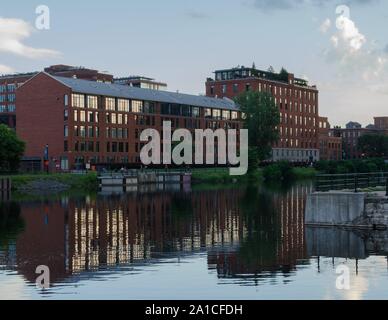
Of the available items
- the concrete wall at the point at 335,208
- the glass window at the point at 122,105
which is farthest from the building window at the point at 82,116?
the concrete wall at the point at 335,208

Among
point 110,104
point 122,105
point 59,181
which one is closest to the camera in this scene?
point 59,181

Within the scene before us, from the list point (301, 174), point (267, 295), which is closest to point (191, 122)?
point (301, 174)

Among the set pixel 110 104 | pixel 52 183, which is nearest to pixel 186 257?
pixel 52 183

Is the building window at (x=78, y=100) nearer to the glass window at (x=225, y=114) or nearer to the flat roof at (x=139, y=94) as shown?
the flat roof at (x=139, y=94)

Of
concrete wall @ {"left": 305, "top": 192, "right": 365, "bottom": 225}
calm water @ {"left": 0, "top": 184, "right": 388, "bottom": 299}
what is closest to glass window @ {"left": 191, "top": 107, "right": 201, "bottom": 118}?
calm water @ {"left": 0, "top": 184, "right": 388, "bottom": 299}

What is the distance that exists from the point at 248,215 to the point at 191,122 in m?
115

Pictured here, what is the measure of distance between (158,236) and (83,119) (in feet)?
335

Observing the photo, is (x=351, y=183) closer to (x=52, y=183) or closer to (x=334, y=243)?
(x=334, y=243)

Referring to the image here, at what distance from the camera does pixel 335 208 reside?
44188mm

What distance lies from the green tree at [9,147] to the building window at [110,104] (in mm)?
34101

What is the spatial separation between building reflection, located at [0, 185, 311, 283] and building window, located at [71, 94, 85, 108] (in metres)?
69.5

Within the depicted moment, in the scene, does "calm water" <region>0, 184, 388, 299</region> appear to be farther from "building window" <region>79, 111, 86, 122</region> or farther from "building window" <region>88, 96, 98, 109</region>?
"building window" <region>88, 96, 98, 109</region>
